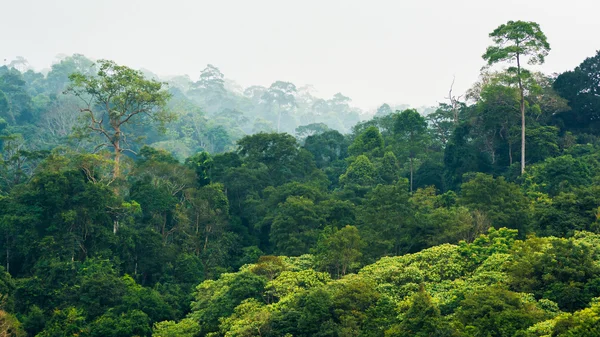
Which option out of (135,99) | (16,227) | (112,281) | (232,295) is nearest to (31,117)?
(135,99)

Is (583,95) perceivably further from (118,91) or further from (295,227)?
(118,91)

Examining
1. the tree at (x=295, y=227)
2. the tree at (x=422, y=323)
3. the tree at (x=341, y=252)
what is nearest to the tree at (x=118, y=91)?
the tree at (x=295, y=227)

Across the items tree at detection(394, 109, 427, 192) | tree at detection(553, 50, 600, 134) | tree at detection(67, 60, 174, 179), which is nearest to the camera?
tree at detection(67, 60, 174, 179)

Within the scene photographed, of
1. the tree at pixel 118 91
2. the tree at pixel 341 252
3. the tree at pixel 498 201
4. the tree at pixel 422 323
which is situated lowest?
the tree at pixel 422 323

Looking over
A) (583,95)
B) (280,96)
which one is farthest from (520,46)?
(280,96)

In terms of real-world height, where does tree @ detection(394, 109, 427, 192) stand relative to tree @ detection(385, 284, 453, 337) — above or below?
above

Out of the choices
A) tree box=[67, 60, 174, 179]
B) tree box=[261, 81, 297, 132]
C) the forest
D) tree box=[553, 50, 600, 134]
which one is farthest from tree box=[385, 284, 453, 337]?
tree box=[261, 81, 297, 132]

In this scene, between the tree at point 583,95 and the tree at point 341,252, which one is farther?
the tree at point 583,95

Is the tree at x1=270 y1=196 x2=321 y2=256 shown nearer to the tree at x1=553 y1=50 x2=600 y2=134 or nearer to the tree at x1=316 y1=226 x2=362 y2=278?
the tree at x1=316 y1=226 x2=362 y2=278

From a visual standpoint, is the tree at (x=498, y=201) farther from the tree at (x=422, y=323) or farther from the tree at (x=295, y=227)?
the tree at (x=422, y=323)
